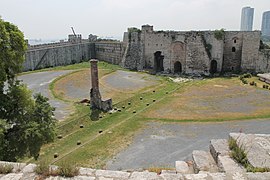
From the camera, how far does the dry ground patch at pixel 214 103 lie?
1658 cm

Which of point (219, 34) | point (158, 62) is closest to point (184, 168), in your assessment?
point (219, 34)

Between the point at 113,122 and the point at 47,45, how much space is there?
25436mm

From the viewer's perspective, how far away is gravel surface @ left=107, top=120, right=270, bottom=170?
→ 1072cm

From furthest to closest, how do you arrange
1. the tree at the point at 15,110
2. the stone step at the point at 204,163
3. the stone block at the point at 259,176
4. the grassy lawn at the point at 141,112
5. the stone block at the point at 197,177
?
the grassy lawn at the point at 141,112 < the tree at the point at 15,110 < the stone step at the point at 204,163 < the stone block at the point at 197,177 < the stone block at the point at 259,176

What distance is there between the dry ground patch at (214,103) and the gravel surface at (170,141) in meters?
1.39

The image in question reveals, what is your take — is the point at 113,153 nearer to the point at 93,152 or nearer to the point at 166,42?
the point at 93,152

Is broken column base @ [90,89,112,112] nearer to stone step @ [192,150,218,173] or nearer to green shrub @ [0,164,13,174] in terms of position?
stone step @ [192,150,218,173]

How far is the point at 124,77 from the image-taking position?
1152 inches

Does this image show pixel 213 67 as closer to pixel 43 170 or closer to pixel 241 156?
pixel 241 156

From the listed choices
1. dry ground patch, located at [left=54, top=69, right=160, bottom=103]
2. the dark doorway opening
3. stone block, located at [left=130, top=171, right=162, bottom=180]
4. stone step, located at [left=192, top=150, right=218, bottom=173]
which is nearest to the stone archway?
the dark doorway opening

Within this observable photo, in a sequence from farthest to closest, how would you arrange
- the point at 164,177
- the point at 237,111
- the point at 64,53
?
the point at 64,53 → the point at 237,111 → the point at 164,177

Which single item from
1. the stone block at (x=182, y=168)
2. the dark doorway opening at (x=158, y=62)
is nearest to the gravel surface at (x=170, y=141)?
the stone block at (x=182, y=168)

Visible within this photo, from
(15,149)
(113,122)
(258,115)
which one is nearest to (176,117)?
(113,122)

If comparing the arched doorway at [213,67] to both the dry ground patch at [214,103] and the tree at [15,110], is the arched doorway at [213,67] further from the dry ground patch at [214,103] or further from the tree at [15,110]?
the tree at [15,110]
